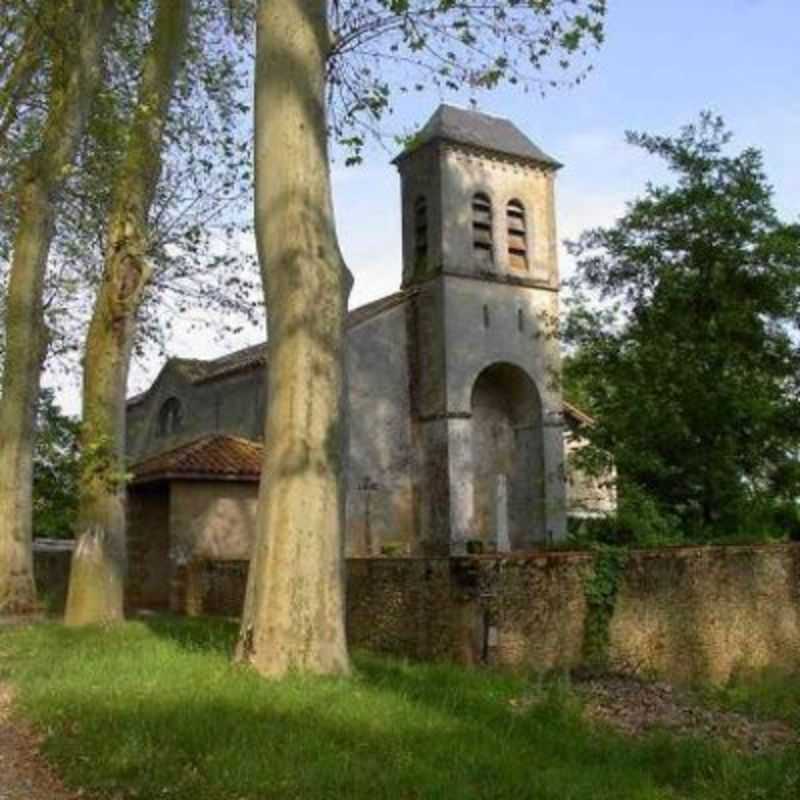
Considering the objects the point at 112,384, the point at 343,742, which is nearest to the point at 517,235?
the point at 112,384

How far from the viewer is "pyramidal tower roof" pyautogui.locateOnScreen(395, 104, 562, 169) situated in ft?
110

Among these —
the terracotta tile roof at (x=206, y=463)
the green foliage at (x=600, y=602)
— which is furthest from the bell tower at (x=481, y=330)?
the green foliage at (x=600, y=602)

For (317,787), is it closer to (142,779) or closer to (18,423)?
(142,779)

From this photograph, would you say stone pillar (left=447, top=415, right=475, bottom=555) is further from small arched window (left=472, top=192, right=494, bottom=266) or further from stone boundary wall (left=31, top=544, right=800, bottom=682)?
stone boundary wall (left=31, top=544, right=800, bottom=682)

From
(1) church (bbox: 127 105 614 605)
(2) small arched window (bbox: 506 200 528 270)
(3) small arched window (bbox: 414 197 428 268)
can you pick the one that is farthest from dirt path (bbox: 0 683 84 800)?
(2) small arched window (bbox: 506 200 528 270)

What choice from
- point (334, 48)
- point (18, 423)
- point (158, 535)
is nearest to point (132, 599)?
point (158, 535)

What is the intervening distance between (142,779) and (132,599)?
778 inches

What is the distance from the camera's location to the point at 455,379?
3200 cm

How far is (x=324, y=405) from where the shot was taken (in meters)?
9.42

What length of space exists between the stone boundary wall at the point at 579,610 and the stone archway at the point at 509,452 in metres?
16.5

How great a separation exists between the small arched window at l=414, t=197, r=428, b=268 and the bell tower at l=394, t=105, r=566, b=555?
0.12ft

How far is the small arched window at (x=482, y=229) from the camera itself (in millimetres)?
33906

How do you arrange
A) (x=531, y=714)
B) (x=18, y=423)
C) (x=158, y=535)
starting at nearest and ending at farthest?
(x=531, y=714), (x=18, y=423), (x=158, y=535)

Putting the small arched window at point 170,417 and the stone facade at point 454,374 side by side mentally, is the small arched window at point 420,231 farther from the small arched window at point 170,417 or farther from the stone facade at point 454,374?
the small arched window at point 170,417
